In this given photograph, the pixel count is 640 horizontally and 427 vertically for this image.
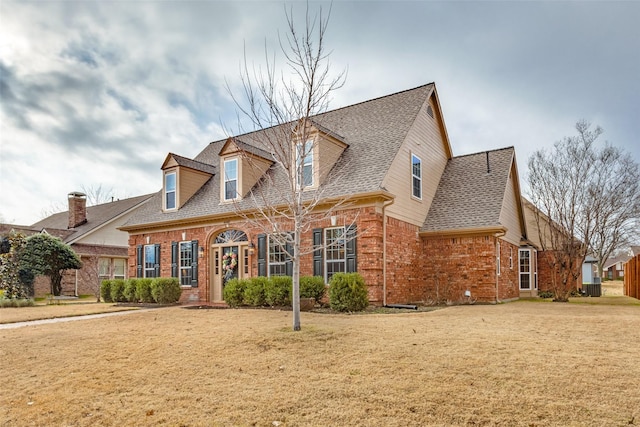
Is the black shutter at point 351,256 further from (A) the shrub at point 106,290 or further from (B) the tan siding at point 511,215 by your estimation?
(A) the shrub at point 106,290

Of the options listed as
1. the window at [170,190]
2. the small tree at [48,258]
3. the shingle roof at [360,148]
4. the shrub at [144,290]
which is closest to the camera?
the shingle roof at [360,148]

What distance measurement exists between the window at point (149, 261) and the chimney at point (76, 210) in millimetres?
12673

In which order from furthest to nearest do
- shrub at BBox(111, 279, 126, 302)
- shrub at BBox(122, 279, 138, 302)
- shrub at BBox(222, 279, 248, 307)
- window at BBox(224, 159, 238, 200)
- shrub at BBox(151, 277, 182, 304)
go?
shrub at BBox(111, 279, 126, 302), shrub at BBox(122, 279, 138, 302), window at BBox(224, 159, 238, 200), shrub at BBox(151, 277, 182, 304), shrub at BBox(222, 279, 248, 307)

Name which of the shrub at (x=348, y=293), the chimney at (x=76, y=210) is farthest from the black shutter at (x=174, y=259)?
the chimney at (x=76, y=210)

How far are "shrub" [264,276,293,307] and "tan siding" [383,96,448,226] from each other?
399 cm

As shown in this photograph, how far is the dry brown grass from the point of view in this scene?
415cm

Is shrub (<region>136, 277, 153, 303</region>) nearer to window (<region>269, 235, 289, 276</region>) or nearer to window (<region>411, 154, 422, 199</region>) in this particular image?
Answer: window (<region>269, 235, 289, 276</region>)

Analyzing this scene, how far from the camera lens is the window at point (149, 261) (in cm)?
1883

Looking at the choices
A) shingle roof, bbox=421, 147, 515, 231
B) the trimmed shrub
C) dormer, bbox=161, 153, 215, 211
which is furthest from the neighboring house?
the trimmed shrub

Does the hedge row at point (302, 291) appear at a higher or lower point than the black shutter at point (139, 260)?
lower

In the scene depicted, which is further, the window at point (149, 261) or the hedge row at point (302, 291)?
the window at point (149, 261)

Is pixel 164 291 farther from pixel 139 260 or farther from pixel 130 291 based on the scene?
pixel 139 260

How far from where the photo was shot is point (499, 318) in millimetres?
9625

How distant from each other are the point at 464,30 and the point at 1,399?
42.7 ft
